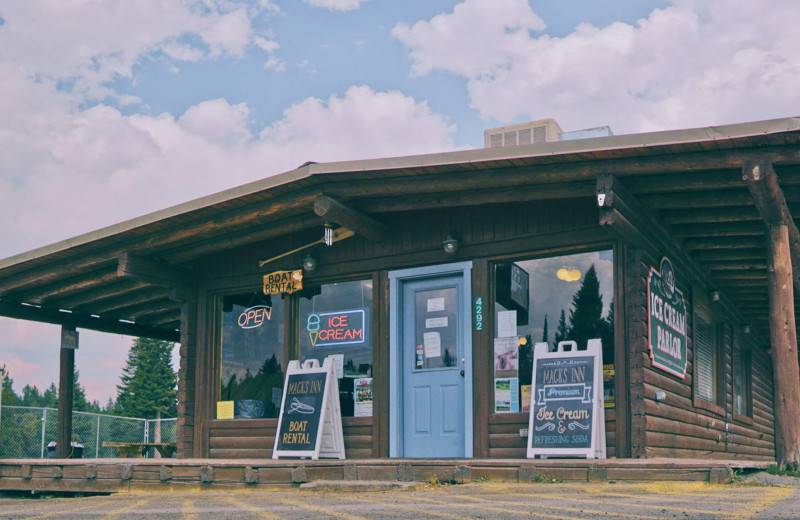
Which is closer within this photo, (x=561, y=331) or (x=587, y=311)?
(x=587, y=311)

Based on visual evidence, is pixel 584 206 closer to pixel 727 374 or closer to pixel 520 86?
pixel 727 374

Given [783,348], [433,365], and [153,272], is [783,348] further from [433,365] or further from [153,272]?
[153,272]

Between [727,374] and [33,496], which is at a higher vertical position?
[727,374]

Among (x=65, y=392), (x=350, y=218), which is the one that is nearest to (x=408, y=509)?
(x=350, y=218)

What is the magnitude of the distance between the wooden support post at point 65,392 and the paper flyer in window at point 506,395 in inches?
293

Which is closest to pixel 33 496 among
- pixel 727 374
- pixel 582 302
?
pixel 582 302

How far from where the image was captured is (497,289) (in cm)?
924

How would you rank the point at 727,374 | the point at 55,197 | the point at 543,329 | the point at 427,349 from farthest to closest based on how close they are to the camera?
the point at 55,197 → the point at 727,374 → the point at 427,349 → the point at 543,329

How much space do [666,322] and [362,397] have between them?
329 cm

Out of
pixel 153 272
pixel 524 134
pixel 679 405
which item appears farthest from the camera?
pixel 153 272

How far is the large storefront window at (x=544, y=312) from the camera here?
8633mm

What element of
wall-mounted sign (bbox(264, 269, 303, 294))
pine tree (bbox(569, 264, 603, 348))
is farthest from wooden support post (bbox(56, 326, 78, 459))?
pine tree (bbox(569, 264, 603, 348))

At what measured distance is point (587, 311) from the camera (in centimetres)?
870

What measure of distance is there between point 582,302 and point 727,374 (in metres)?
5.60
